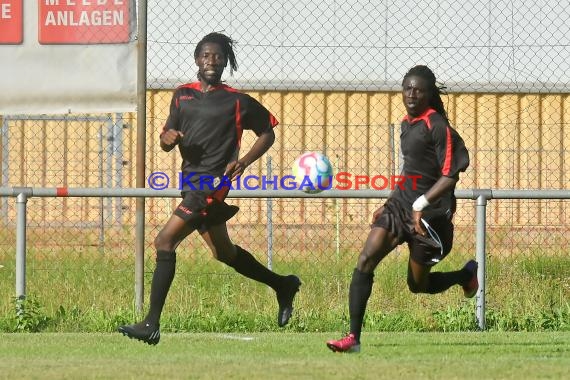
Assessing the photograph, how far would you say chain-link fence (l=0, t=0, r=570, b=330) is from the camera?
18328 mm

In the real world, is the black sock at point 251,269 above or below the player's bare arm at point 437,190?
below

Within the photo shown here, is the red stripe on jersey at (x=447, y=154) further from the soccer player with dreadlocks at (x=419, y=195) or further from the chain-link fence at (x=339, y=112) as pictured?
the chain-link fence at (x=339, y=112)

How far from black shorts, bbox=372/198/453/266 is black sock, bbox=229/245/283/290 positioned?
142 centimetres

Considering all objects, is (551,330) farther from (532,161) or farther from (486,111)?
(486,111)

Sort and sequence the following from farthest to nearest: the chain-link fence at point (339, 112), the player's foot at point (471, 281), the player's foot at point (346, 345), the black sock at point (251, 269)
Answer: the chain-link fence at point (339, 112), the black sock at point (251, 269), the player's foot at point (471, 281), the player's foot at point (346, 345)

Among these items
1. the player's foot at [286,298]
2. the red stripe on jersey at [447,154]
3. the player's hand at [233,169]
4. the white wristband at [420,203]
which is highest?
the red stripe on jersey at [447,154]

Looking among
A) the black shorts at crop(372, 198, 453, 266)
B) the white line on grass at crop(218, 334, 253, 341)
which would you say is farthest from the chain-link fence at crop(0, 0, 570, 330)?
the black shorts at crop(372, 198, 453, 266)

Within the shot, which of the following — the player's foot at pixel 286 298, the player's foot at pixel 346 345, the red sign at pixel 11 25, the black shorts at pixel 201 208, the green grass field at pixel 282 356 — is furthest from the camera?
the red sign at pixel 11 25

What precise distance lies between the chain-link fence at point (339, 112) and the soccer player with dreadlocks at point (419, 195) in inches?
276

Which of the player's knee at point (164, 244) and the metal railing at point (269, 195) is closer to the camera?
the player's knee at point (164, 244)

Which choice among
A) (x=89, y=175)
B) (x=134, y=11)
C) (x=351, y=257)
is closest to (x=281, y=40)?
(x=89, y=175)

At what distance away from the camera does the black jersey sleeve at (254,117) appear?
1031cm

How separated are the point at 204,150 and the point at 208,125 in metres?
0.18

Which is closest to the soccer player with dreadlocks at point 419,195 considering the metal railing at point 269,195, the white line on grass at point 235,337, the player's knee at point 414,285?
the player's knee at point 414,285
